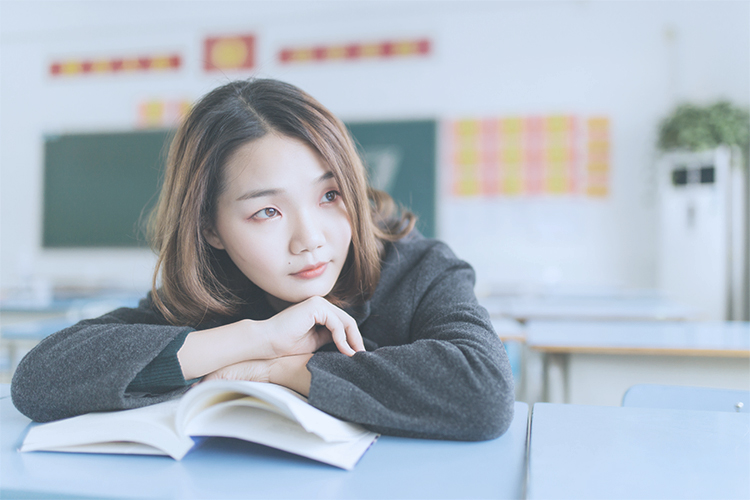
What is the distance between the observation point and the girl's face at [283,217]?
0.85 metres

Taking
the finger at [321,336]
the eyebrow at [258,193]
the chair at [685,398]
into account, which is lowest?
the chair at [685,398]

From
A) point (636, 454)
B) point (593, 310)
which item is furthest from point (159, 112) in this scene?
point (636, 454)

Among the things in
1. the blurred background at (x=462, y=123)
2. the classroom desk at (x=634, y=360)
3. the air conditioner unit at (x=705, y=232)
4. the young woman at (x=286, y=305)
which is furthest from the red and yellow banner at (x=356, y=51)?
the young woman at (x=286, y=305)

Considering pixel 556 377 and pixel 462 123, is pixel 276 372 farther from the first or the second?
pixel 462 123

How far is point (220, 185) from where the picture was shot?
2.99 ft

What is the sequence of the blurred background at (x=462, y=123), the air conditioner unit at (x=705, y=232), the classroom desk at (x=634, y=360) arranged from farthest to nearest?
the blurred background at (x=462, y=123) → the air conditioner unit at (x=705, y=232) → the classroom desk at (x=634, y=360)

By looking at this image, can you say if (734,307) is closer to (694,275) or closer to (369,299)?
(694,275)

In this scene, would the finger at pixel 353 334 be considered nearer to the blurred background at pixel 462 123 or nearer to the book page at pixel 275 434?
the book page at pixel 275 434

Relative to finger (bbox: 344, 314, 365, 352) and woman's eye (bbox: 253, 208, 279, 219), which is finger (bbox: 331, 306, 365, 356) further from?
woman's eye (bbox: 253, 208, 279, 219)

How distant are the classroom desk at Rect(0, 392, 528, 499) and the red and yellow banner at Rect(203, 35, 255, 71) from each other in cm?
482

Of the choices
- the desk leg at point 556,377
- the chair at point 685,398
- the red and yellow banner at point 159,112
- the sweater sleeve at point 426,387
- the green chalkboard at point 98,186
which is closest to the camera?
the sweater sleeve at point 426,387

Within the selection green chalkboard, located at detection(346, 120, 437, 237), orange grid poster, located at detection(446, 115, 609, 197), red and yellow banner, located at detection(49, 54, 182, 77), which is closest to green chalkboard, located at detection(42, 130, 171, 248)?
red and yellow banner, located at detection(49, 54, 182, 77)

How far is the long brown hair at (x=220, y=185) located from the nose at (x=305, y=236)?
0.09 metres

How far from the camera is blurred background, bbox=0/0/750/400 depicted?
4004mm
